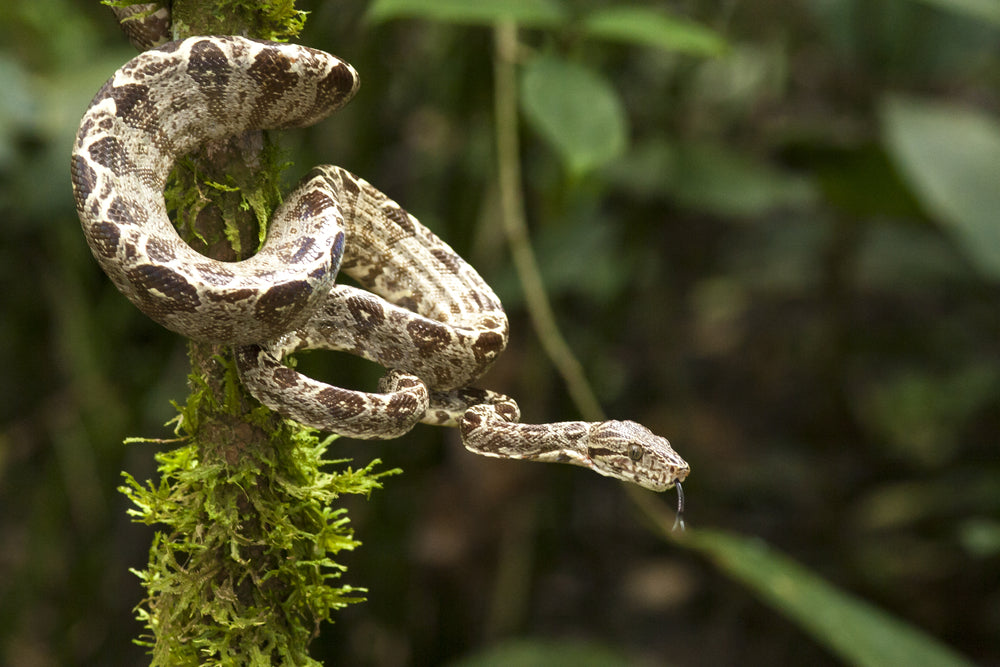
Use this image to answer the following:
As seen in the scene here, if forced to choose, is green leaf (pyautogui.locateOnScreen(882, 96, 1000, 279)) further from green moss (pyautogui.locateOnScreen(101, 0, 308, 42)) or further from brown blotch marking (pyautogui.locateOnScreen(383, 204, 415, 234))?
green moss (pyautogui.locateOnScreen(101, 0, 308, 42))

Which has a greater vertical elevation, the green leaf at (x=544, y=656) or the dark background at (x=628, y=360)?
the dark background at (x=628, y=360)

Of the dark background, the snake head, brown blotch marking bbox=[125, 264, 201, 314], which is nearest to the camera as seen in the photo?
brown blotch marking bbox=[125, 264, 201, 314]

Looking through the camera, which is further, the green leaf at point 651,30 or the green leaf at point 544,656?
the green leaf at point 544,656

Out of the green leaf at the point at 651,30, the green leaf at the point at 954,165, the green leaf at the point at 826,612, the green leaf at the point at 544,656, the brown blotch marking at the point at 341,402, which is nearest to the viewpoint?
the brown blotch marking at the point at 341,402

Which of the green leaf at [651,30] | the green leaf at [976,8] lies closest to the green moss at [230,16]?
the green leaf at [651,30]

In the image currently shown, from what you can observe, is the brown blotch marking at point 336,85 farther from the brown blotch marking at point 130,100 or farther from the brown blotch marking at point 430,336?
the brown blotch marking at point 430,336

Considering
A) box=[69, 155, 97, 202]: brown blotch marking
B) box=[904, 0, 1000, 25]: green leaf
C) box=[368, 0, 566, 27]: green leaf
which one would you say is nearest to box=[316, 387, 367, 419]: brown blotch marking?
box=[69, 155, 97, 202]: brown blotch marking

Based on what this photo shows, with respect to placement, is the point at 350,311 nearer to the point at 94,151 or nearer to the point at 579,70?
the point at 94,151
